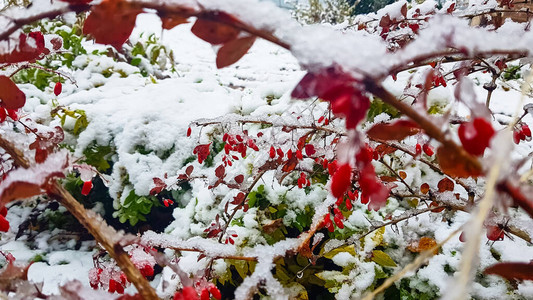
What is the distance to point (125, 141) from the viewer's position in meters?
2.48

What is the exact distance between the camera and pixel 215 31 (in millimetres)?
382

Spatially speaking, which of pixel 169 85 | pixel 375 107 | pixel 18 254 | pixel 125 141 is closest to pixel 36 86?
pixel 169 85

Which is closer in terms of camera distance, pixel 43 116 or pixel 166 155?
pixel 166 155

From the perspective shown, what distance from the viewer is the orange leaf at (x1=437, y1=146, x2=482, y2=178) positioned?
1.11 feet

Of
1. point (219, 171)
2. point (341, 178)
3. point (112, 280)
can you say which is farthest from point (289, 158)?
point (341, 178)

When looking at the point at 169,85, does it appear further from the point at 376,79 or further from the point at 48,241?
the point at 376,79

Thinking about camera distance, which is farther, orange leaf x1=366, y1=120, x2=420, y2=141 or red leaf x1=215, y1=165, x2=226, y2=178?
red leaf x1=215, y1=165, x2=226, y2=178

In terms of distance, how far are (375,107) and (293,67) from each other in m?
4.02

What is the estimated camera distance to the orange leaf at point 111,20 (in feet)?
1.23

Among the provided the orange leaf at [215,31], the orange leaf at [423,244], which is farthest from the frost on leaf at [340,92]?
the orange leaf at [423,244]

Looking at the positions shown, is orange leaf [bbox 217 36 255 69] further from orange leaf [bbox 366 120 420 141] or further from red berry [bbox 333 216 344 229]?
red berry [bbox 333 216 344 229]

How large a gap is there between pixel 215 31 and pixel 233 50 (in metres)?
0.03

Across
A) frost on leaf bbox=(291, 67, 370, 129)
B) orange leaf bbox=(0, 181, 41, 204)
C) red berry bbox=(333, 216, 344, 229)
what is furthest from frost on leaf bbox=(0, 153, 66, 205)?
red berry bbox=(333, 216, 344, 229)

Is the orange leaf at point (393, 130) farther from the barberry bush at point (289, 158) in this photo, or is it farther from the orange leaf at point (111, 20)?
the orange leaf at point (111, 20)
